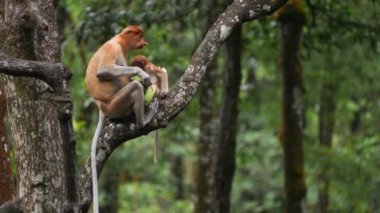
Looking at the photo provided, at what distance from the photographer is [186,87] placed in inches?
230

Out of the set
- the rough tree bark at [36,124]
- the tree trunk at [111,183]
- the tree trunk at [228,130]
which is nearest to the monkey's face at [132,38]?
the rough tree bark at [36,124]

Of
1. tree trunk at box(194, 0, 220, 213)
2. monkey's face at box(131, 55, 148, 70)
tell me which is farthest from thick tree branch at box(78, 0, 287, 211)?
tree trunk at box(194, 0, 220, 213)

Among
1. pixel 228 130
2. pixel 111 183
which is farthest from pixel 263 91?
pixel 228 130

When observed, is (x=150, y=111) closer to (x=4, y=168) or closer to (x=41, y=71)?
(x=4, y=168)

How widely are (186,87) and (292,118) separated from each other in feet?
15.6

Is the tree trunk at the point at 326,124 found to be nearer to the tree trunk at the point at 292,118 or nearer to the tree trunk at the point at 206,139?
the tree trunk at the point at 206,139

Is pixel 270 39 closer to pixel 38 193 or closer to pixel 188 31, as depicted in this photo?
pixel 188 31

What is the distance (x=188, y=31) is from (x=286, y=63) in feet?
21.0

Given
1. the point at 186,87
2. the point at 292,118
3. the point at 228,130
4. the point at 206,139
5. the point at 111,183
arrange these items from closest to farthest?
the point at 186,87 < the point at 228,130 < the point at 292,118 < the point at 206,139 < the point at 111,183

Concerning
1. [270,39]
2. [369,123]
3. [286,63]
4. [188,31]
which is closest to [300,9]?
[286,63]

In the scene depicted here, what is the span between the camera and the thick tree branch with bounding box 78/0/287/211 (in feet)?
18.6

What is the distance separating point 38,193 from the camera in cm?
498

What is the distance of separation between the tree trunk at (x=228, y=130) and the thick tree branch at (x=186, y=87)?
12.9 ft

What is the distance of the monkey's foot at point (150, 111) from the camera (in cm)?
587
